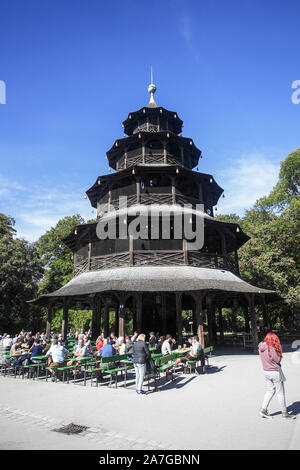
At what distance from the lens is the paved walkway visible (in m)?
4.69

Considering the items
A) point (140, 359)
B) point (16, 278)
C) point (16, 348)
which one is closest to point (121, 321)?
point (16, 348)

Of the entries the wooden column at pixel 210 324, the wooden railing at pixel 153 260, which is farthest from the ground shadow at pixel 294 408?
the wooden column at pixel 210 324

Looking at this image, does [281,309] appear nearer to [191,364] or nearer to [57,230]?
[191,364]

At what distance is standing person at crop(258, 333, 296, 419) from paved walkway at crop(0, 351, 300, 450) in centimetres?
23

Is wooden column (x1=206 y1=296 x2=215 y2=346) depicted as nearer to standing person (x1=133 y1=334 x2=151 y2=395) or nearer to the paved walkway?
the paved walkway

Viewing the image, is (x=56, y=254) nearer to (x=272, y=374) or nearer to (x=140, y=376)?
(x=140, y=376)

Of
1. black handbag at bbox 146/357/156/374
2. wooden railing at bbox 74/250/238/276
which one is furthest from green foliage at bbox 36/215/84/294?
black handbag at bbox 146/357/156/374

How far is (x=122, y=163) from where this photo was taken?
957 inches

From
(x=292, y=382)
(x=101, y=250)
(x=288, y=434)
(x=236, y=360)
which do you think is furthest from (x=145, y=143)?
Answer: (x=288, y=434)

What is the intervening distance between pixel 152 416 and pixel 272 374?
9.22 ft

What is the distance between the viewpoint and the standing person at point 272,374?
5.72 metres

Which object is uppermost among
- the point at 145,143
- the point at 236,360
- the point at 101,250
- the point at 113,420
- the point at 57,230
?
the point at 145,143
